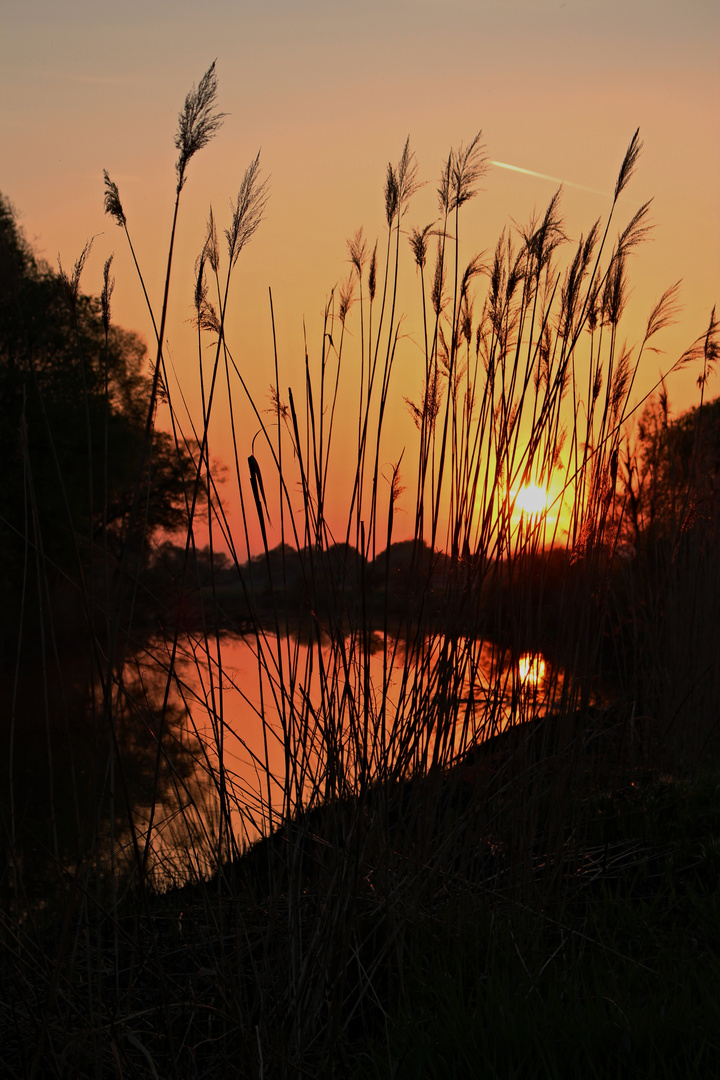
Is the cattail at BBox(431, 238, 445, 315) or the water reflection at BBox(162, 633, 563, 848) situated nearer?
the water reflection at BBox(162, 633, 563, 848)

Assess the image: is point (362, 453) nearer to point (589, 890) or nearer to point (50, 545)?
point (589, 890)

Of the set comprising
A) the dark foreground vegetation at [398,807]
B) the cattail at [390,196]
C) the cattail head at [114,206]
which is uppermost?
the cattail at [390,196]

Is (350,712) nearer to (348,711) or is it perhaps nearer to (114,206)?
(348,711)

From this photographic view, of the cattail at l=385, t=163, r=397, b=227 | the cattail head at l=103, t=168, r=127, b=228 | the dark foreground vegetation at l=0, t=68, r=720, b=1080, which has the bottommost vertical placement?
the dark foreground vegetation at l=0, t=68, r=720, b=1080

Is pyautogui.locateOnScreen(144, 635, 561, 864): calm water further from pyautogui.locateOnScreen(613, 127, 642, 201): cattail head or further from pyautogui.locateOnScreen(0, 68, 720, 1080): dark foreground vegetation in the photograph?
pyautogui.locateOnScreen(613, 127, 642, 201): cattail head

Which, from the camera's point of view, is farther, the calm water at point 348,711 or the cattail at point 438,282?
the cattail at point 438,282

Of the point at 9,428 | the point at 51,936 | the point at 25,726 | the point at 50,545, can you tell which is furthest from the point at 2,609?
the point at 51,936

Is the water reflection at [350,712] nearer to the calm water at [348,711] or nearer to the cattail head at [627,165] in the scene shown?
the calm water at [348,711]

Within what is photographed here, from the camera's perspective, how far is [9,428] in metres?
10.0

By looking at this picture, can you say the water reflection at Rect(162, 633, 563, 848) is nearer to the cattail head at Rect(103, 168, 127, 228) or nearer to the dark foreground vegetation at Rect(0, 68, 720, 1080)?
the dark foreground vegetation at Rect(0, 68, 720, 1080)

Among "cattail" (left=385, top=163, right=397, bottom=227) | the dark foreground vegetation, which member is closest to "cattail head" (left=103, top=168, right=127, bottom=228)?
the dark foreground vegetation

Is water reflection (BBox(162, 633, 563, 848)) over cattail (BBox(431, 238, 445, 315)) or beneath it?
beneath

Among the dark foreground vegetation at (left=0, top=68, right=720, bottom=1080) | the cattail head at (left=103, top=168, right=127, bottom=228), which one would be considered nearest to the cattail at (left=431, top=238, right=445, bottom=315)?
the dark foreground vegetation at (left=0, top=68, right=720, bottom=1080)

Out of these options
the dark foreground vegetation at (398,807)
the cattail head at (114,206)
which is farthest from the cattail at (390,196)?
the cattail head at (114,206)
